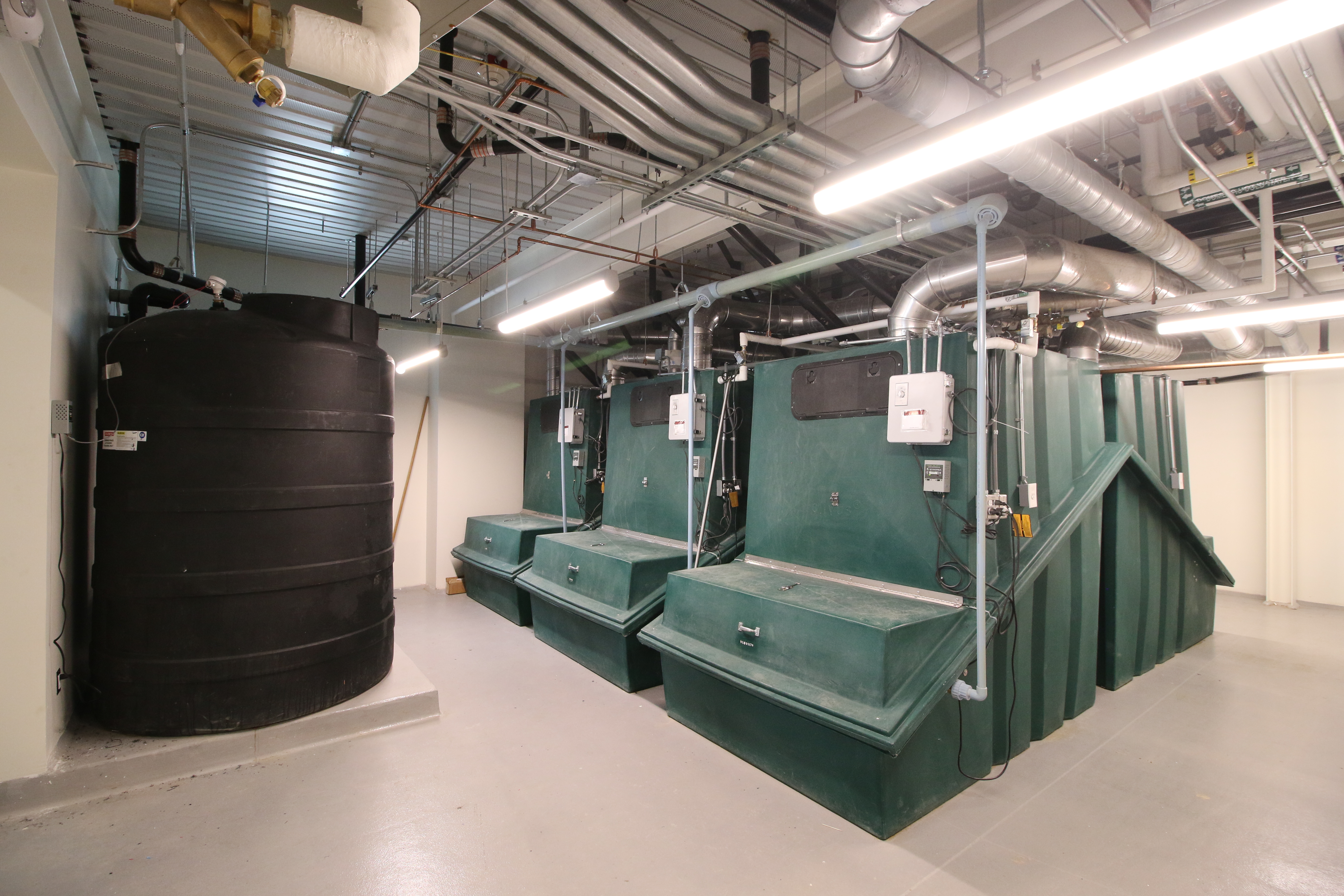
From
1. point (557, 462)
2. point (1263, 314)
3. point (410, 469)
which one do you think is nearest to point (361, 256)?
point (410, 469)

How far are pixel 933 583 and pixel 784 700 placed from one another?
964 mm

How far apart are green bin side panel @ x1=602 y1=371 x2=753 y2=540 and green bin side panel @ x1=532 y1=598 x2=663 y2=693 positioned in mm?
940

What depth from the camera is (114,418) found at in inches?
122

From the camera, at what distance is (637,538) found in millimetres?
5219

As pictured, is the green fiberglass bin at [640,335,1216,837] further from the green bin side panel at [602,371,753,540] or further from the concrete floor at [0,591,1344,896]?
the green bin side panel at [602,371,753,540]

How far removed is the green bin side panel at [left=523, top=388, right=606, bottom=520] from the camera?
6.35m

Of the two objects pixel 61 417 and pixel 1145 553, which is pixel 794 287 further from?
pixel 61 417

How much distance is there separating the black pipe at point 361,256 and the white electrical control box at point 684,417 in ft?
11.8

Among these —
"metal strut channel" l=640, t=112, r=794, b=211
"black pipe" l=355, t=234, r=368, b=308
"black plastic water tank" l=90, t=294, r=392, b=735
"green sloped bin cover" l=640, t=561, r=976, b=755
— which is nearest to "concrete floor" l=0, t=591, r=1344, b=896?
"black plastic water tank" l=90, t=294, r=392, b=735

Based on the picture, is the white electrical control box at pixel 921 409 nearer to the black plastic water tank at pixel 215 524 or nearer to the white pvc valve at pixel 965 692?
the white pvc valve at pixel 965 692

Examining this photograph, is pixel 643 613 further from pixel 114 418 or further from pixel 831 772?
pixel 114 418

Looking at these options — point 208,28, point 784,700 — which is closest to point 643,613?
point 784,700

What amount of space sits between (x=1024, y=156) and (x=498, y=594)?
5.39 metres

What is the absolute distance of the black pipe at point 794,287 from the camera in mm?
5656
